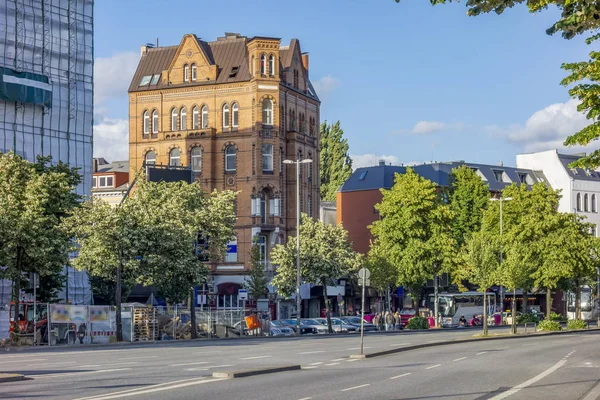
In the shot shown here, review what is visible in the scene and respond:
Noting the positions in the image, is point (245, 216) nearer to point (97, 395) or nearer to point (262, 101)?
point (262, 101)

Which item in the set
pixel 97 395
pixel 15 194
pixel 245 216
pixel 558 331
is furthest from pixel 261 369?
pixel 245 216

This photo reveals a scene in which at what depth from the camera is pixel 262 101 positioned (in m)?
84.5

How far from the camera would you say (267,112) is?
8500cm

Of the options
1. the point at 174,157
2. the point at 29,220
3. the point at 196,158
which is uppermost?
the point at 174,157

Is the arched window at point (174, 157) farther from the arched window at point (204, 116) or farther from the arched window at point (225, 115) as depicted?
the arched window at point (225, 115)

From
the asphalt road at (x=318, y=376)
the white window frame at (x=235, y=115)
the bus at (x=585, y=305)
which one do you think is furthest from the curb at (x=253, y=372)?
the bus at (x=585, y=305)

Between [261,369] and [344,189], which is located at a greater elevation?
[344,189]

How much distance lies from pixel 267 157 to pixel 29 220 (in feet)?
136

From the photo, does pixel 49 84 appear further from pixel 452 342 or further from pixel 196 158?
pixel 452 342

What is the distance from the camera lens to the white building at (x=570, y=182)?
117438 mm

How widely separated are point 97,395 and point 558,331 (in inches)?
1841

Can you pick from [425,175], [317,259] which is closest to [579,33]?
[317,259]

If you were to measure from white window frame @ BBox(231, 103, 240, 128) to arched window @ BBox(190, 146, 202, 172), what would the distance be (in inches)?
145

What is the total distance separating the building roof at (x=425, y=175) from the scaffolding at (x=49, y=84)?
127 ft
